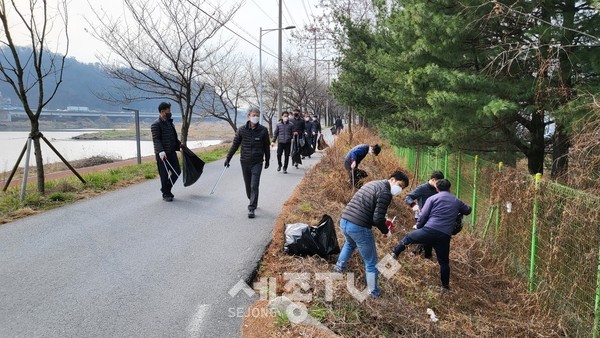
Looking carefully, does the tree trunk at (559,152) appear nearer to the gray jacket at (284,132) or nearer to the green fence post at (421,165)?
the green fence post at (421,165)

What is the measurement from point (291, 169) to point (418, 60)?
6.33 m

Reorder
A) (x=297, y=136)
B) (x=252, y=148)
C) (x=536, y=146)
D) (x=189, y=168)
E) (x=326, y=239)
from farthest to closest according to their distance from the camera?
(x=297, y=136), (x=189, y=168), (x=536, y=146), (x=252, y=148), (x=326, y=239)

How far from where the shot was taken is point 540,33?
621 centimetres

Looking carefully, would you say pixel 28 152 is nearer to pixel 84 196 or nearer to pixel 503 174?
pixel 84 196

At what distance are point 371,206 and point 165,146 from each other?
5.03 metres

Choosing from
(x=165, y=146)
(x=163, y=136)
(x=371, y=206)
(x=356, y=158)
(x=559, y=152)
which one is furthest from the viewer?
(x=356, y=158)

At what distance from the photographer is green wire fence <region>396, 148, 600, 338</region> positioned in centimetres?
400

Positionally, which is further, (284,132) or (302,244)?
(284,132)

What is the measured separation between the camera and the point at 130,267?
4.73m

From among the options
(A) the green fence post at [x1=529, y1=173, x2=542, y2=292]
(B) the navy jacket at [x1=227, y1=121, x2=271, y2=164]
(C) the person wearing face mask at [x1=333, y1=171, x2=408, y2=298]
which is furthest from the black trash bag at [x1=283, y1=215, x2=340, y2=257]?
(A) the green fence post at [x1=529, y1=173, x2=542, y2=292]

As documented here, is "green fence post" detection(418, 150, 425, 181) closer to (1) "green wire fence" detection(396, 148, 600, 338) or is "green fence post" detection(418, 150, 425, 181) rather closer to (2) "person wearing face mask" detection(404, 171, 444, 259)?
(1) "green wire fence" detection(396, 148, 600, 338)

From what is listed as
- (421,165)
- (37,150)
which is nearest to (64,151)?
(37,150)

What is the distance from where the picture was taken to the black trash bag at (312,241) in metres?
5.05

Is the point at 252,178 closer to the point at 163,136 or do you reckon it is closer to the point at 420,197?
the point at 163,136
